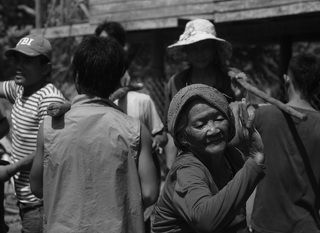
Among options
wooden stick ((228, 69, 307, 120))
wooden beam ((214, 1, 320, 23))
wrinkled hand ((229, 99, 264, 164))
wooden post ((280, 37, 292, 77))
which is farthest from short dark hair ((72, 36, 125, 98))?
wooden post ((280, 37, 292, 77))

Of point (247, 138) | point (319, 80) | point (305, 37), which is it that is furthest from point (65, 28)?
point (247, 138)

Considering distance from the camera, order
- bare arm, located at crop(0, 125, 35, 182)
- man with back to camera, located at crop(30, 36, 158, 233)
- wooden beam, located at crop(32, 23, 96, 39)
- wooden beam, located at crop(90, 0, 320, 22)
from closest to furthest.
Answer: man with back to camera, located at crop(30, 36, 158, 233)
bare arm, located at crop(0, 125, 35, 182)
wooden beam, located at crop(90, 0, 320, 22)
wooden beam, located at crop(32, 23, 96, 39)

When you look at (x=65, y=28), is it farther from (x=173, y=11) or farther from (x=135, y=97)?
(x=135, y=97)

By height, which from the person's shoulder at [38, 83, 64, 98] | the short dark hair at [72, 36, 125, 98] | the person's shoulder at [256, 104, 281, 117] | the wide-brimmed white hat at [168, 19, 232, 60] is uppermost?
the wide-brimmed white hat at [168, 19, 232, 60]

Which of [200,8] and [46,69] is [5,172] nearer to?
[46,69]

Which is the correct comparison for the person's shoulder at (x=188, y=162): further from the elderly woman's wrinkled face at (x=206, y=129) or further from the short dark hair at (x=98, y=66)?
the short dark hair at (x=98, y=66)

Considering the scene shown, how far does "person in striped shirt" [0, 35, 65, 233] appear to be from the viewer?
3.90m

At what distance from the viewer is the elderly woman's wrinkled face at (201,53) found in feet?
15.0

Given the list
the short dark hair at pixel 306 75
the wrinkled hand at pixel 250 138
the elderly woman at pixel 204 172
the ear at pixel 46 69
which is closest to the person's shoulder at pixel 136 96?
the ear at pixel 46 69

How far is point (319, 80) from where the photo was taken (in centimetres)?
416

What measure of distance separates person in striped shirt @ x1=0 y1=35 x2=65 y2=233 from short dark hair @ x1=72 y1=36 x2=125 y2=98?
2.80 ft

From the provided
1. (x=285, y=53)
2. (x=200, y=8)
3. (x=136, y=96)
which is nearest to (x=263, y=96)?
(x=136, y=96)

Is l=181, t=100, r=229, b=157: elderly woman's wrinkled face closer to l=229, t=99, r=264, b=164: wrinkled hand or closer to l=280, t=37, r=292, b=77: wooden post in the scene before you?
l=229, t=99, r=264, b=164: wrinkled hand

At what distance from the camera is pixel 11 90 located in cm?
440
